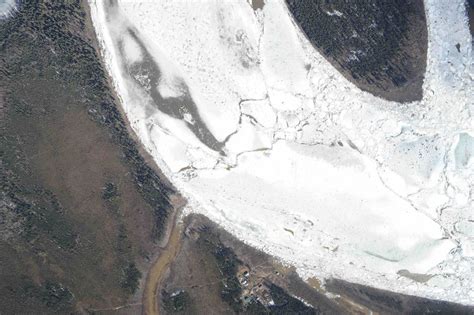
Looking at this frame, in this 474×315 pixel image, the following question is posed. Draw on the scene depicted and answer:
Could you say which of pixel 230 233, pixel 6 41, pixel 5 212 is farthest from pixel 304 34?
pixel 5 212

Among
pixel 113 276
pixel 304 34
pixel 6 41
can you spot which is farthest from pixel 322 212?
pixel 6 41

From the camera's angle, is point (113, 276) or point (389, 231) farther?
point (389, 231)

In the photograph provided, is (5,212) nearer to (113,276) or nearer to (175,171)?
(113,276)

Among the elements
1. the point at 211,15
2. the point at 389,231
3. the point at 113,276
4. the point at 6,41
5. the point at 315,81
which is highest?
the point at 6,41

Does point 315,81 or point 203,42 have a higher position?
point 203,42

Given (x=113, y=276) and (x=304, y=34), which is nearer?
(x=113, y=276)

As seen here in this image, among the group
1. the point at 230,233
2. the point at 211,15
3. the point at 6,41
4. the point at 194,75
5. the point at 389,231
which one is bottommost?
the point at 389,231

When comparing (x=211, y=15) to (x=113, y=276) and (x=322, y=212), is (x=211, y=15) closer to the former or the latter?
(x=322, y=212)
